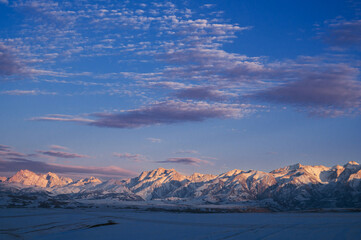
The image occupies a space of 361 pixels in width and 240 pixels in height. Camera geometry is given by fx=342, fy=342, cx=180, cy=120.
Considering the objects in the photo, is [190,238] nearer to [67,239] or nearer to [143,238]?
[143,238]

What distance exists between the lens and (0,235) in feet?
260

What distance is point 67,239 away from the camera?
70062mm

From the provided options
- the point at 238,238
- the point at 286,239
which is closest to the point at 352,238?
the point at 286,239

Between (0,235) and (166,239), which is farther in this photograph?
(0,235)

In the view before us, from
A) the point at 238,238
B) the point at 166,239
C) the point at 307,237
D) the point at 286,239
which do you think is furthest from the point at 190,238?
the point at 307,237

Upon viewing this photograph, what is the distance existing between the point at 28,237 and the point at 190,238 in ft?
120

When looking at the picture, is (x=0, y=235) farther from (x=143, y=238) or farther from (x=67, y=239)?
(x=143, y=238)

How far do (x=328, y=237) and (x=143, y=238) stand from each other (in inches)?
1456

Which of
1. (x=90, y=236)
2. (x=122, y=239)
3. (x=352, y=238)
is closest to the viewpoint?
(x=352, y=238)

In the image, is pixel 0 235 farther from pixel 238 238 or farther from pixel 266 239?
pixel 266 239

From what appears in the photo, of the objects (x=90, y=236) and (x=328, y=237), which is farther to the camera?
(x=90, y=236)

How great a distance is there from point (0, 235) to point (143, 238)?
115 feet

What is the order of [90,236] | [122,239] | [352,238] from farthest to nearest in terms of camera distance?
[90,236] → [122,239] → [352,238]

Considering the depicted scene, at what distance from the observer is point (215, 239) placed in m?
67.2
